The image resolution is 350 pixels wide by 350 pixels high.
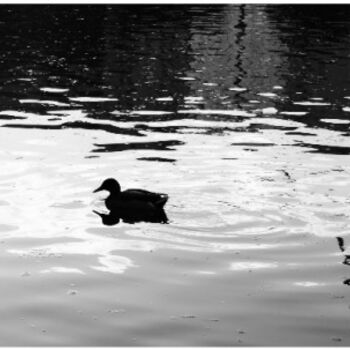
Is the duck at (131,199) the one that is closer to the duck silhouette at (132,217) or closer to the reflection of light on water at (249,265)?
the duck silhouette at (132,217)

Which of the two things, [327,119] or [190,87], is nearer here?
[327,119]

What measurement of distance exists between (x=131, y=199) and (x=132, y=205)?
0.13 m

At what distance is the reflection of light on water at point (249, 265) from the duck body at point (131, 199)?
282 cm

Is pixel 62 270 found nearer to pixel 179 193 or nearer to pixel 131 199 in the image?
pixel 131 199

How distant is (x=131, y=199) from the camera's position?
17188 mm

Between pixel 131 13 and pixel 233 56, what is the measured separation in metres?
16.5

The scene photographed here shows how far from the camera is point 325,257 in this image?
14773 millimetres

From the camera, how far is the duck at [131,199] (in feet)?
54.9

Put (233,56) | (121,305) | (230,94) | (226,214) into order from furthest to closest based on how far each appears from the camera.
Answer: (233,56) < (230,94) < (226,214) < (121,305)

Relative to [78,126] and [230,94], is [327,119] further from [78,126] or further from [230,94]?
[78,126]

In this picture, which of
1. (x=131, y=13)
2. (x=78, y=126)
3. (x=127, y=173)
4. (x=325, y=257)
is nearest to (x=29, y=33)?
(x=131, y=13)

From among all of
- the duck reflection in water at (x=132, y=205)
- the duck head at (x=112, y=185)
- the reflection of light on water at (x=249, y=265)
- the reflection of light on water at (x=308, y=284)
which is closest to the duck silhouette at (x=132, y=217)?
the duck reflection in water at (x=132, y=205)

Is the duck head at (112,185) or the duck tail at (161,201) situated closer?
the duck tail at (161,201)

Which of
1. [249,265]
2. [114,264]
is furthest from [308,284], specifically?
[114,264]
